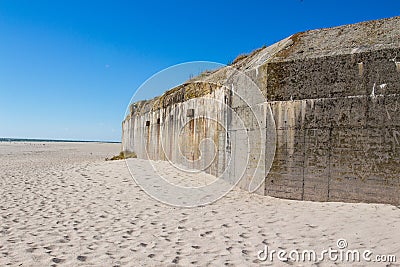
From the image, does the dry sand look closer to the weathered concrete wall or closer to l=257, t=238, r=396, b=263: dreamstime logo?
l=257, t=238, r=396, b=263: dreamstime logo

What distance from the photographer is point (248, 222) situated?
446cm

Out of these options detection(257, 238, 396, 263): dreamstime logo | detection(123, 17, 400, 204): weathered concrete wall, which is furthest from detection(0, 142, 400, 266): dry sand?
detection(123, 17, 400, 204): weathered concrete wall

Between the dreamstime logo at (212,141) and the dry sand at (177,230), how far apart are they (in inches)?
24.7

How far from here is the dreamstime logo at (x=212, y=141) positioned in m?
6.00

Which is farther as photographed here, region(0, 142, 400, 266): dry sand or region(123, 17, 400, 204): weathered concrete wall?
region(123, 17, 400, 204): weathered concrete wall

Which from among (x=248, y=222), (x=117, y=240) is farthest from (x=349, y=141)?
(x=117, y=240)

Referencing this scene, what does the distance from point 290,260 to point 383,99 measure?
3095 millimetres

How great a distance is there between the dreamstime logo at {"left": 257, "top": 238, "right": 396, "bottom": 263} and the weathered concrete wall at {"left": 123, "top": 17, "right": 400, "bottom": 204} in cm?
187

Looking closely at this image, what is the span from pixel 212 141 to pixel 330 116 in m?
3.48

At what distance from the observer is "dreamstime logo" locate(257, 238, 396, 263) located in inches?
123

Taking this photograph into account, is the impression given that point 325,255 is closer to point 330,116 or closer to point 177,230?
point 177,230

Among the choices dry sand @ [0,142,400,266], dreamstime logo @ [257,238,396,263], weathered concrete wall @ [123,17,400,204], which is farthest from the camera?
weathered concrete wall @ [123,17,400,204]

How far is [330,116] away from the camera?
17.0ft

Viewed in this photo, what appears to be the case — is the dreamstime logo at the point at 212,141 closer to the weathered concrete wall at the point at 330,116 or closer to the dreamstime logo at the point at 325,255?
the weathered concrete wall at the point at 330,116
